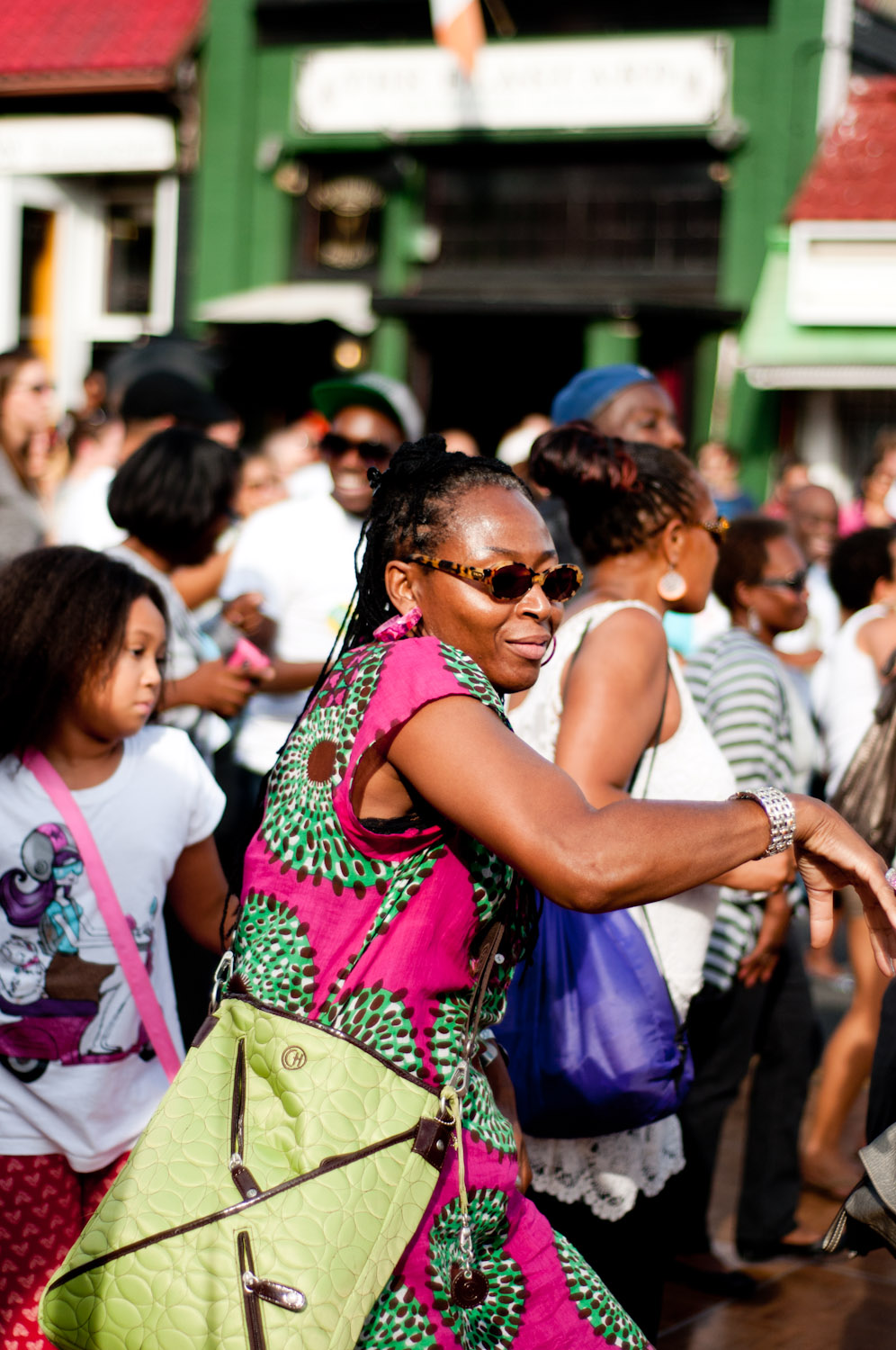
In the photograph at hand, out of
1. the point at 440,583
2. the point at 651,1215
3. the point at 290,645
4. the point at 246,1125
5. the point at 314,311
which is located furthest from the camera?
the point at 314,311

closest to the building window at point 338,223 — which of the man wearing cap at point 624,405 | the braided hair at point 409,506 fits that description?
the man wearing cap at point 624,405

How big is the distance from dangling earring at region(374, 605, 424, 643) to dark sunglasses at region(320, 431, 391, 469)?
3.23 metres

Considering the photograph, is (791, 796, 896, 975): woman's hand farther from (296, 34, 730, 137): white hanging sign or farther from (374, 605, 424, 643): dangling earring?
(296, 34, 730, 137): white hanging sign

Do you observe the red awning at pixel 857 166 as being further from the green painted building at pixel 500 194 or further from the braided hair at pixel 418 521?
the braided hair at pixel 418 521

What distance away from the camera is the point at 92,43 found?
1728 cm

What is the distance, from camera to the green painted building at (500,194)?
14750 mm

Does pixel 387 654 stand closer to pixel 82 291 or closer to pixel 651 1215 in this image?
pixel 651 1215

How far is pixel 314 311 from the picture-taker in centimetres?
1581

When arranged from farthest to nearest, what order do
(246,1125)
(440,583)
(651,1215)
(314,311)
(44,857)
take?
(314,311) < (651,1215) < (44,857) < (440,583) < (246,1125)

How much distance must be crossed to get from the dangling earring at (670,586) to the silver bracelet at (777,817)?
1.42 meters

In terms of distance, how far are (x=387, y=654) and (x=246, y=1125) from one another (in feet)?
2.04

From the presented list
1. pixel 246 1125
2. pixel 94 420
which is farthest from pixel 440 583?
pixel 94 420

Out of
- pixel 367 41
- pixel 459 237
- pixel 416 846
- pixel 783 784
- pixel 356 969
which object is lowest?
pixel 783 784

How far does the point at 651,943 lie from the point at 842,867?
112cm
